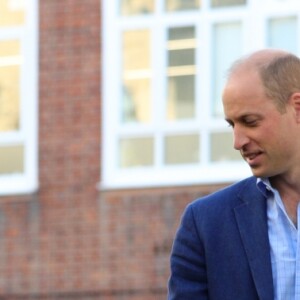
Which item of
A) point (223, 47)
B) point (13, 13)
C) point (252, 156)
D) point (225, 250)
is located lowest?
point (225, 250)

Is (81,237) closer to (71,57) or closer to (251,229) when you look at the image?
(71,57)

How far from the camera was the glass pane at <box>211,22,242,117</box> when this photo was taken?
14.2m

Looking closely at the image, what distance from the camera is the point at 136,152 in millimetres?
14422

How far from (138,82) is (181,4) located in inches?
31.7

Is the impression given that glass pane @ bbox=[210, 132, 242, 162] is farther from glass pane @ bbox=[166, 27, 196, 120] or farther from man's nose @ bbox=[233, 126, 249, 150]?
man's nose @ bbox=[233, 126, 249, 150]

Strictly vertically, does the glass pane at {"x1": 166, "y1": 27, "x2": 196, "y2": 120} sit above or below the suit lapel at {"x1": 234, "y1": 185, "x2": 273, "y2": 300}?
above

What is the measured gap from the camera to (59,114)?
1442 cm

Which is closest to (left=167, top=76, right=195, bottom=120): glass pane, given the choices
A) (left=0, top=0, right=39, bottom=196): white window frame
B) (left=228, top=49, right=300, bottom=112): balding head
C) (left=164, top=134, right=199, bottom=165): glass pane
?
(left=164, top=134, right=199, bottom=165): glass pane

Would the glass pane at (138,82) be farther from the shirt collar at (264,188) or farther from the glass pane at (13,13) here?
the shirt collar at (264,188)

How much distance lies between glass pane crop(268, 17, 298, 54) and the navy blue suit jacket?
9.26 meters

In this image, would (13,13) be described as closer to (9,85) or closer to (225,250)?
(9,85)

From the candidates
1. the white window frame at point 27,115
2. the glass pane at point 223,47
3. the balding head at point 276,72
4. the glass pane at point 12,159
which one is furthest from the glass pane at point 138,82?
the balding head at point 276,72

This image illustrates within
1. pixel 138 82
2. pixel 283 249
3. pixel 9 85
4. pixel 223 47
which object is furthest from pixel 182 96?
pixel 283 249

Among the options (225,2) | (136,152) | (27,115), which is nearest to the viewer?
(225,2)
